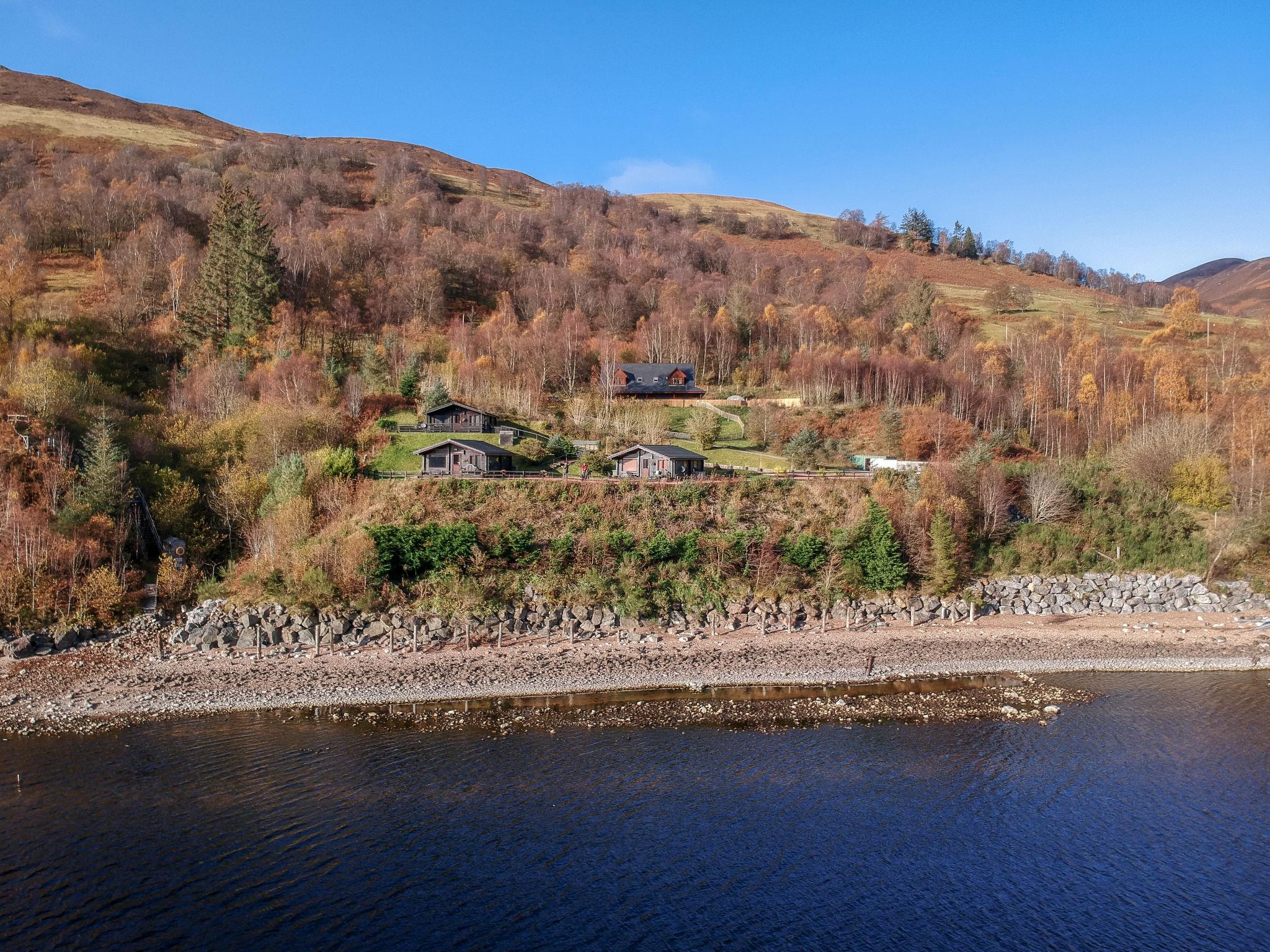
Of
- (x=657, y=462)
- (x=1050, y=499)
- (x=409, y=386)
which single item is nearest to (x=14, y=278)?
(x=409, y=386)

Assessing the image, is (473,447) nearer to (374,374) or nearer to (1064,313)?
(374,374)

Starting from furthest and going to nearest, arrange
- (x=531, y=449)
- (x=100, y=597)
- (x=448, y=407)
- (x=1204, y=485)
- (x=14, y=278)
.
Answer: (x=14, y=278), (x=448, y=407), (x=531, y=449), (x=1204, y=485), (x=100, y=597)

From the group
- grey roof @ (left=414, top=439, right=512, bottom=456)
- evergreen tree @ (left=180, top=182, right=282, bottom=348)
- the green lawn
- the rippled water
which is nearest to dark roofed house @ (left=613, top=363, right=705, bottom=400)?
the green lawn

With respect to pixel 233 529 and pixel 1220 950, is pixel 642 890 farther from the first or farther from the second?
pixel 233 529

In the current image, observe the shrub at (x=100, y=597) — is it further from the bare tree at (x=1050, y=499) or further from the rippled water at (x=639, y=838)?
the bare tree at (x=1050, y=499)

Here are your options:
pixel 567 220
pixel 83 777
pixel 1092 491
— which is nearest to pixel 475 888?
pixel 83 777

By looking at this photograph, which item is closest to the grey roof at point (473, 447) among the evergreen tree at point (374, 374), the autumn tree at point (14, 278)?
the evergreen tree at point (374, 374)

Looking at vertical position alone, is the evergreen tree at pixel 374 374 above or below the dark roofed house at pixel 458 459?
above
